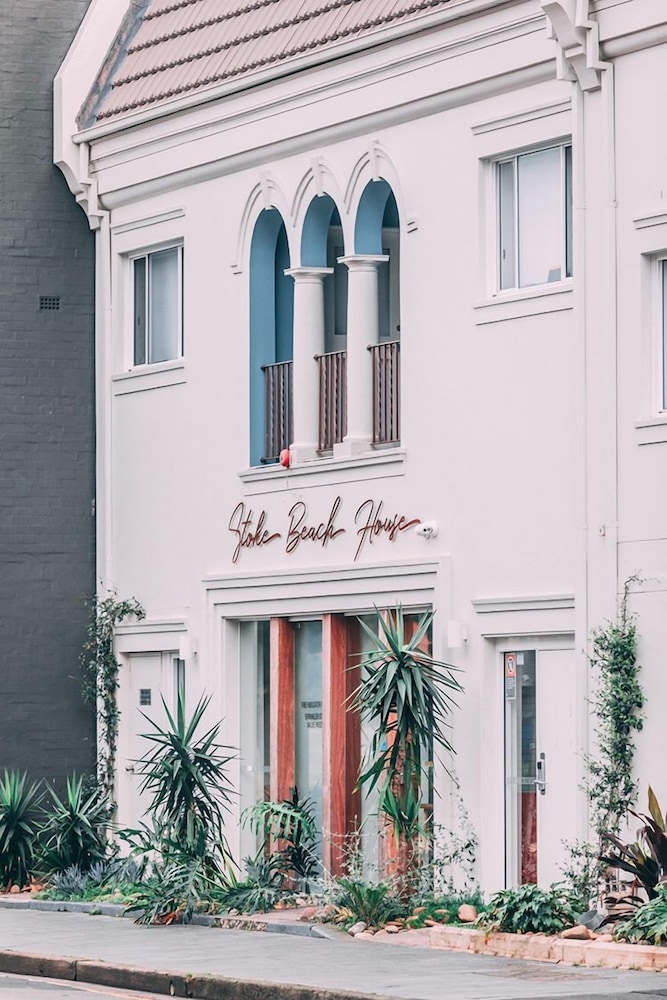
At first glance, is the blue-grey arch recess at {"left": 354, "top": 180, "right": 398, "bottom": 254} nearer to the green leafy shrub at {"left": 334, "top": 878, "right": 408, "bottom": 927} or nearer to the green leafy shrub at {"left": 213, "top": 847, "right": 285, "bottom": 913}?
the green leafy shrub at {"left": 213, "top": 847, "right": 285, "bottom": 913}

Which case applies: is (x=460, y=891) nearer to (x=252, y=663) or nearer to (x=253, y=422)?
(x=252, y=663)

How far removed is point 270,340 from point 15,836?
222 inches

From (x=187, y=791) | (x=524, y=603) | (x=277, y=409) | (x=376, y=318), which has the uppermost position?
(x=376, y=318)

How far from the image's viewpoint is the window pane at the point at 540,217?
58.8ft

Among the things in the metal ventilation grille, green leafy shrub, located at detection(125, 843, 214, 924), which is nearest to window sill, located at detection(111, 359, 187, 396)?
the metal ventilation grille

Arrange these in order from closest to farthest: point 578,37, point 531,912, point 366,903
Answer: point 531,912 → point 578,37 → point 366,903

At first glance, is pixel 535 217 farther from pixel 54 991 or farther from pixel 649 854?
pixel 54 991

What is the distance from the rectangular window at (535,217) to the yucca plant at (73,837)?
7.01m

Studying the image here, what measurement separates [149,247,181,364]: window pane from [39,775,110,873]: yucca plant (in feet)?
15.4

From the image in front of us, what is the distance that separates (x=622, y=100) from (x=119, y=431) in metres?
7.72

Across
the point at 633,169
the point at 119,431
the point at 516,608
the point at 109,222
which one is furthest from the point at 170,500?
the point at 633,169

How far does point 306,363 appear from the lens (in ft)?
66.3

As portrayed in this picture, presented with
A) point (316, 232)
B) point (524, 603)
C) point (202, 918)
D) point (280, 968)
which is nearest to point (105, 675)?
point (202, 918)

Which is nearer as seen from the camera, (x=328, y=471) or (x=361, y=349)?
(x=361, y=349)
